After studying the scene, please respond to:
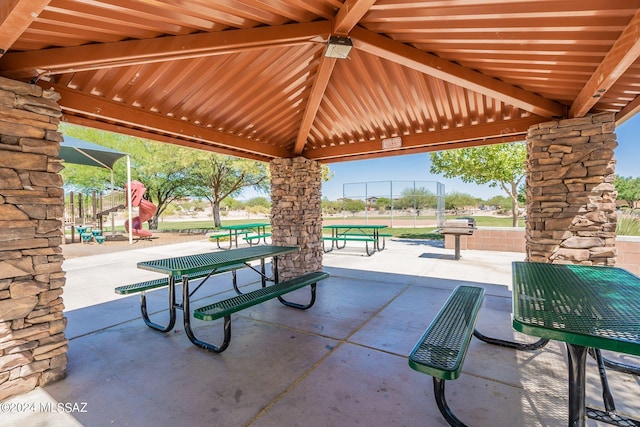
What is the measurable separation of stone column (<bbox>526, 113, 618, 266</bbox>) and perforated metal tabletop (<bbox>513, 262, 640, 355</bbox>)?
0.99m

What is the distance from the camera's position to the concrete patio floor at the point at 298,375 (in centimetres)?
204

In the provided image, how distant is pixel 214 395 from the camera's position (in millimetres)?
2262

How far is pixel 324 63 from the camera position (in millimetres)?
3100

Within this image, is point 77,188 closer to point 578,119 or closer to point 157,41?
point 157,41

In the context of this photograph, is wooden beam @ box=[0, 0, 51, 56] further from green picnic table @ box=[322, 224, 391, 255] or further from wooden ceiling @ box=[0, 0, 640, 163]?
green picnic table @ box=[322, 224, 391, 255]

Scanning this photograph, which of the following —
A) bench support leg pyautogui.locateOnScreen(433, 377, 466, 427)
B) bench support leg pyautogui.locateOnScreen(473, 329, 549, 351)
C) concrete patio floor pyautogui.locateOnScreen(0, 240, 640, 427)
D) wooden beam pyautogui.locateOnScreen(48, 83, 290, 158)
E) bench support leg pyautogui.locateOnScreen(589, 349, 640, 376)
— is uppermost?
wooden beam pyautogui.locateOnScreen(48, 83, 290, 158)

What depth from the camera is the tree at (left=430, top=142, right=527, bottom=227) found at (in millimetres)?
11547

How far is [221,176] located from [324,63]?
15194 mm

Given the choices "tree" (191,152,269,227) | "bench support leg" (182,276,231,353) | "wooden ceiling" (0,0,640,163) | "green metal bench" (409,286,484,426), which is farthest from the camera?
"tree" (191,152,269,227)

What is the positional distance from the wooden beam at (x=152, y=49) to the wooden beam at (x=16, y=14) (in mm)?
514

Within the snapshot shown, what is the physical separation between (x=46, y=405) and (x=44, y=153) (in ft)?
6.66

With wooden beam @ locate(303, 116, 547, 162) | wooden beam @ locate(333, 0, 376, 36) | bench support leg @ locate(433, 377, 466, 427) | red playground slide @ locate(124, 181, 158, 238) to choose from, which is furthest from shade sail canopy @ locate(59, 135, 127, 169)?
bench support leg @ locate(433, 377, 466, 427)

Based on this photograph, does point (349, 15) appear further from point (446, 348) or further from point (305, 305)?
point (305, 305)

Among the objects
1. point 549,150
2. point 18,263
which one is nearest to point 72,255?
point 18,263
